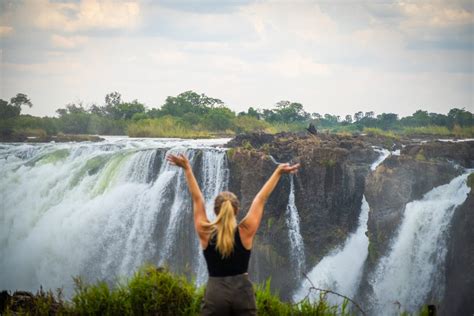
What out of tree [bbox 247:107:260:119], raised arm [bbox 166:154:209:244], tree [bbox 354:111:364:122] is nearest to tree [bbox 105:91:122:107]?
tree [bbox 247:107:260:119]

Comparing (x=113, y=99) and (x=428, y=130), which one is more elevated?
(x=113, y=99)

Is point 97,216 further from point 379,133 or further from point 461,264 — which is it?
point 461,264

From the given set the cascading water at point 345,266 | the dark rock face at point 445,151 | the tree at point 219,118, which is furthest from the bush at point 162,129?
the dark rock face at point 445,151

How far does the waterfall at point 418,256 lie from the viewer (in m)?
14.0

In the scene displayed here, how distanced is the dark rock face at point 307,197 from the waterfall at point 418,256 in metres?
1.51

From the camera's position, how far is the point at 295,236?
1588cm

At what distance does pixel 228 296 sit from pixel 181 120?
59.6ft

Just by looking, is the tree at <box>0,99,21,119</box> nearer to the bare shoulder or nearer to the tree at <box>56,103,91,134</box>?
the tree at <box>56,103,91,134</box>

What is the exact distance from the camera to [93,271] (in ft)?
53.1

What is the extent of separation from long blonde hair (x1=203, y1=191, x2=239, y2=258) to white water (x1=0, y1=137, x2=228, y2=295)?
12.0 m

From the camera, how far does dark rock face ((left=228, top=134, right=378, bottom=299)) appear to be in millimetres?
15820

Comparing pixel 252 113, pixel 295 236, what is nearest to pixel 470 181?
pixel 295 236

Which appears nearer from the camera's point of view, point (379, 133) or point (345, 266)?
point (345, 266)

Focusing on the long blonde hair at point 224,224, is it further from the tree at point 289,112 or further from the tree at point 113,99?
the tree at point 113,99
